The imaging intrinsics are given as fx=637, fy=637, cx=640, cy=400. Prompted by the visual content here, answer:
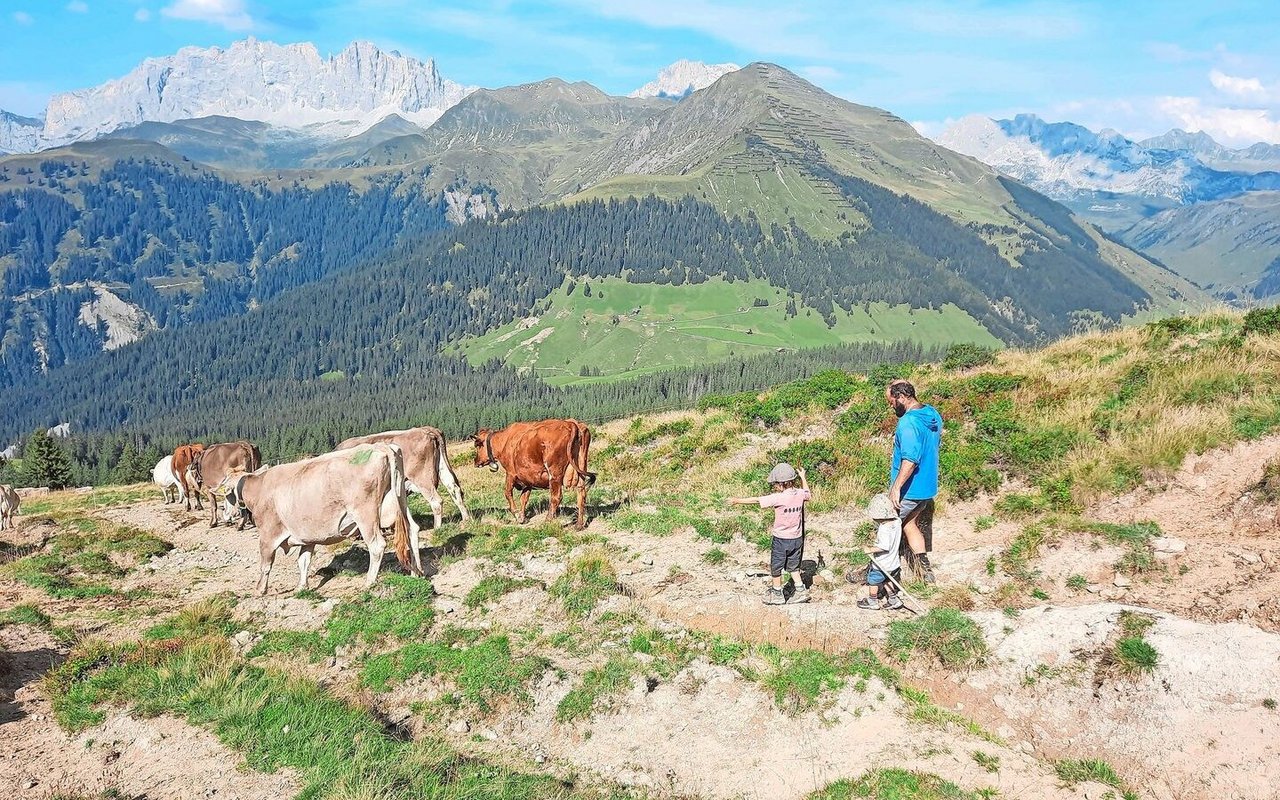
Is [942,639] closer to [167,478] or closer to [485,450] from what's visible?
[485,450]

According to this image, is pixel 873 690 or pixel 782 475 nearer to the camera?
pixel 873 690

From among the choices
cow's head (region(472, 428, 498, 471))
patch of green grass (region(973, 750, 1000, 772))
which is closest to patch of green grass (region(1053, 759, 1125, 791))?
patch of green grass (region(973, 750, 1000, 772))

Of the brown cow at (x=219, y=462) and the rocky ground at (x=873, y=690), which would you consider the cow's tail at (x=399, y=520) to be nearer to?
the rocky ground at (x=873, y=690)

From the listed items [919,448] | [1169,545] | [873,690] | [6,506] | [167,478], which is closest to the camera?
[873,690]

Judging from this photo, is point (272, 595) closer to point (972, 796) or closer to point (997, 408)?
point (972, 796)

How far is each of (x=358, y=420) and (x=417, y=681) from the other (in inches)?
8133

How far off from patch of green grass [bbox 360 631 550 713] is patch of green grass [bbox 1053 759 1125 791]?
23.2 feet

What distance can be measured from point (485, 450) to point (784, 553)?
11.6m

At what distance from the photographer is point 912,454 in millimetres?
10555

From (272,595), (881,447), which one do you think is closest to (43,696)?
(272,595)

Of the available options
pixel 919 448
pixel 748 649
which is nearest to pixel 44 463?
pixel 748 649

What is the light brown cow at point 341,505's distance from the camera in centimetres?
1376

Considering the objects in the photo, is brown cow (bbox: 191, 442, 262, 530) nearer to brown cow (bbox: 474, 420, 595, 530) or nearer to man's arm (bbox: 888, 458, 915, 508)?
brown cow (bbox: 474, 420, 595, 530)

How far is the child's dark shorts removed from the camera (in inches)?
457
